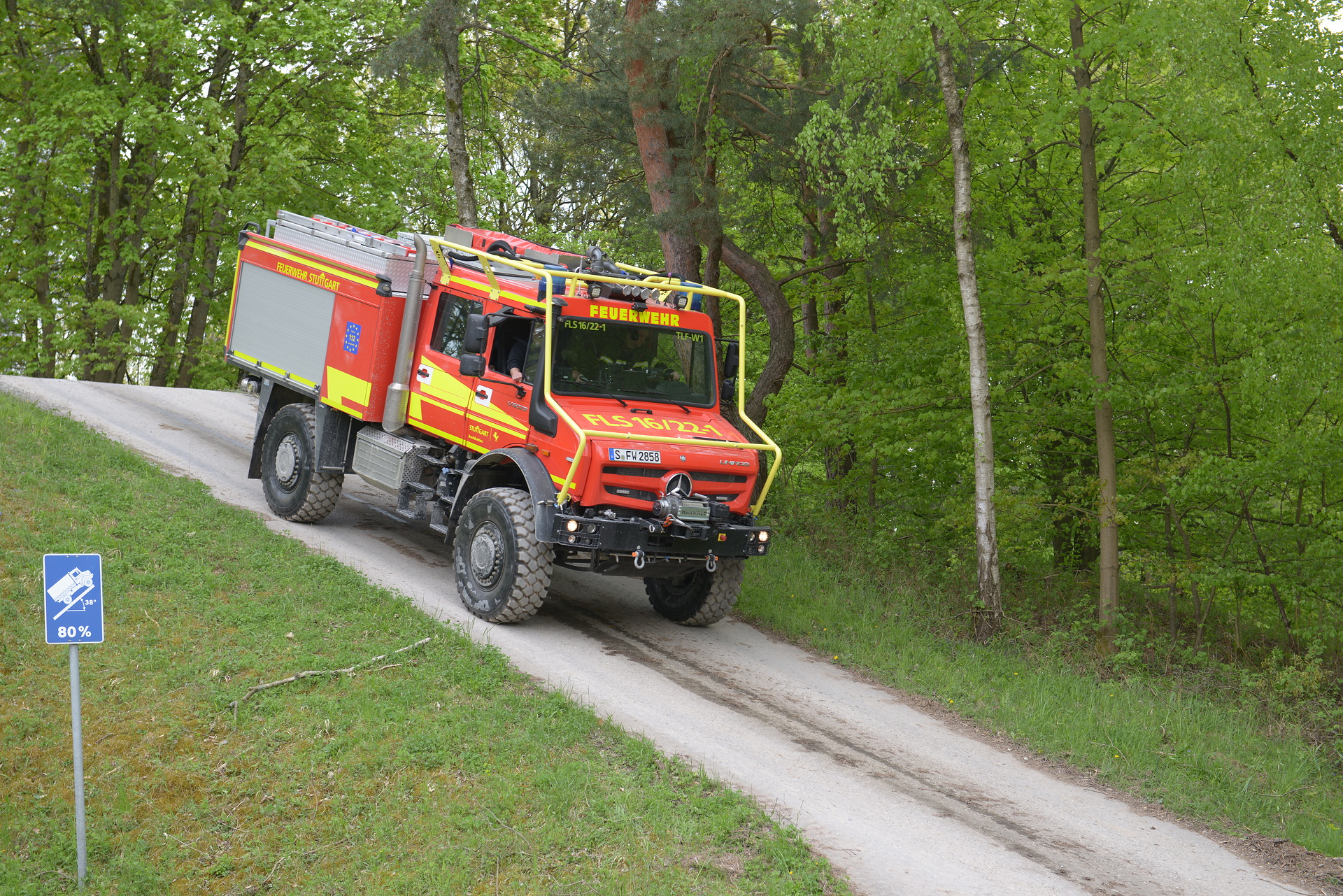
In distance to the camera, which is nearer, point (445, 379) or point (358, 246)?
point (445, 379)

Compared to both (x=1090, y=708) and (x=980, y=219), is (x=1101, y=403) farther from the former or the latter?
(x=1090, y=708)

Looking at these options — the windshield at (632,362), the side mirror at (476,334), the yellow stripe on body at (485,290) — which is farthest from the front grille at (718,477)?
the side mirror at (476,334)

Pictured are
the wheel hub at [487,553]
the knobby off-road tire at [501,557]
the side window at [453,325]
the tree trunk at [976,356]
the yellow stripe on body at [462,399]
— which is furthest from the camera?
the tree trunk at [976,356]

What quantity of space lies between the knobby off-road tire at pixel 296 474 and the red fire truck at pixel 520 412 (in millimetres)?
26

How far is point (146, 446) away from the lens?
15.4 metres

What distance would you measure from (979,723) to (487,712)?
446 cm

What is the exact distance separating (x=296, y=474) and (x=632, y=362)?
16.3 feet

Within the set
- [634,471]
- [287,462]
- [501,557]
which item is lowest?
[501,557]

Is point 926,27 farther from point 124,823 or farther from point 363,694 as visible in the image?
point 124,823

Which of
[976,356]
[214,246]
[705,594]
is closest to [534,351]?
[705,594]

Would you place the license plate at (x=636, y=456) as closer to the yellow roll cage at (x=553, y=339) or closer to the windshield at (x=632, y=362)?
the yellow roll cage at (x=553, y=339)

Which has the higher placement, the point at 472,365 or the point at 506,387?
the point at 472,365

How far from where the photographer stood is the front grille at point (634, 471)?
9.81 metres

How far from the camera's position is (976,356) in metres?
11.7
